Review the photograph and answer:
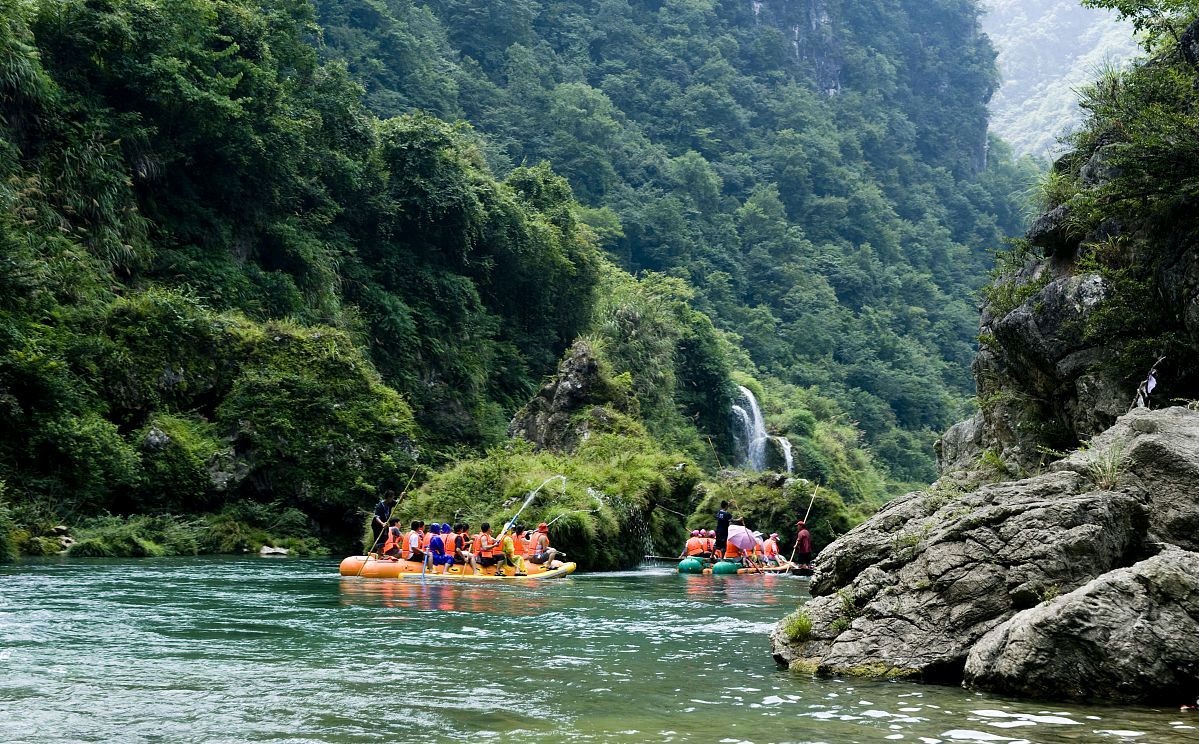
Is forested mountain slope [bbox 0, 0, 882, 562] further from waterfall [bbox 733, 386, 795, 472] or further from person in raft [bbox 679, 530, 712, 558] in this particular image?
waterfall [bbox 733, 386, 795, 472]

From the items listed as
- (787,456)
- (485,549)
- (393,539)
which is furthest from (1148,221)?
(787,456)

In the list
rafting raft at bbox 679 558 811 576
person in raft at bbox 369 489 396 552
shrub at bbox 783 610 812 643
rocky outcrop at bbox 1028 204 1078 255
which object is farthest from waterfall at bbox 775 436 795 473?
shrub at bbox 783 610 812 643

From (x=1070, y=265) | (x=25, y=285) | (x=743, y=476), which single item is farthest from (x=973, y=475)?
(x=25, y=285)

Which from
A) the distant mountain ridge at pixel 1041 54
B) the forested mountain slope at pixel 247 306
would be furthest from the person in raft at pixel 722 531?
the distant mountain ridge at pixel 1041 54

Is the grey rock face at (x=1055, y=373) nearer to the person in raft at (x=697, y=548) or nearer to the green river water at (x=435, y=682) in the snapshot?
the green river water at (x=435, y=682)

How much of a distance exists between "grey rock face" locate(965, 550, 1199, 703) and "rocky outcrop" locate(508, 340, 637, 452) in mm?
23884

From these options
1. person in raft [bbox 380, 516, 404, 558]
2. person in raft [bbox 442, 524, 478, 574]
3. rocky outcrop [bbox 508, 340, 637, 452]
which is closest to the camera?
person in raft [bbox 442, 524, 478, 574]

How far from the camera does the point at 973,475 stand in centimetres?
1540

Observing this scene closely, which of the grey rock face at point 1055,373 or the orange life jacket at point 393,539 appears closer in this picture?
the grey rock face at point 1055,373

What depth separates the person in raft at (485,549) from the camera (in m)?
20.0

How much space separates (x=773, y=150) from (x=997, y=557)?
6934cm

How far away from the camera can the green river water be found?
659 centimetres

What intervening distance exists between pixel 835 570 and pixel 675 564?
55.8 feet

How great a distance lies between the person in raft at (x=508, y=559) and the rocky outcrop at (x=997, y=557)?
1049cm
